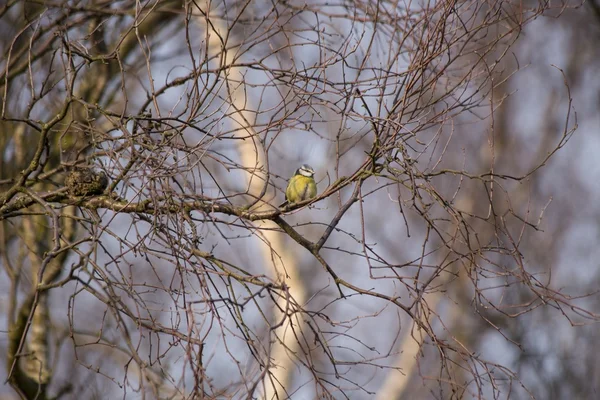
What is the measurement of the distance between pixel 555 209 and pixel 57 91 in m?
8.10

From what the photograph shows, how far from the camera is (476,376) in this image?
2.70 m

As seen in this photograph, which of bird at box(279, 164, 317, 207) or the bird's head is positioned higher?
the bird's head

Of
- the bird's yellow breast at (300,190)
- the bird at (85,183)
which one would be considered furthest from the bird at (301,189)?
the bird at (85,183)

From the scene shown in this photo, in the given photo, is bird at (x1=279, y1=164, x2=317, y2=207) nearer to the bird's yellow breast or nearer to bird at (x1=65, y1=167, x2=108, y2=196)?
the bird's yellow breast

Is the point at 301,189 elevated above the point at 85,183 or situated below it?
above

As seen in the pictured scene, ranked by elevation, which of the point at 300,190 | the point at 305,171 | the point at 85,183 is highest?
the point at 305,171

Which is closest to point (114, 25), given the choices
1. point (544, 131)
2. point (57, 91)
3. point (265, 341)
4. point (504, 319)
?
point (57, 91)

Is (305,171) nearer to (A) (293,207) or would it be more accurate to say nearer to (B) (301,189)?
(B) (301,189)

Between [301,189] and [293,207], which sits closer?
[293,207]

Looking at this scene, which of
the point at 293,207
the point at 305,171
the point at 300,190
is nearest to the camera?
the point at 293,207

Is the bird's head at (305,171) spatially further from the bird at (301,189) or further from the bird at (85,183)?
the bird at (85,183)

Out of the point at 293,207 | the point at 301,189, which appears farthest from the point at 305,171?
the point at 293,207

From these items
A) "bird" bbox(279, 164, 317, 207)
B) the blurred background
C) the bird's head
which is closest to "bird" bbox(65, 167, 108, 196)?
the blurred background

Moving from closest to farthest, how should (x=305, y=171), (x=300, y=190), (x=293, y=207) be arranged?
(x=293, y=207) → (x=300, y=190) → (x=305, y=171)
